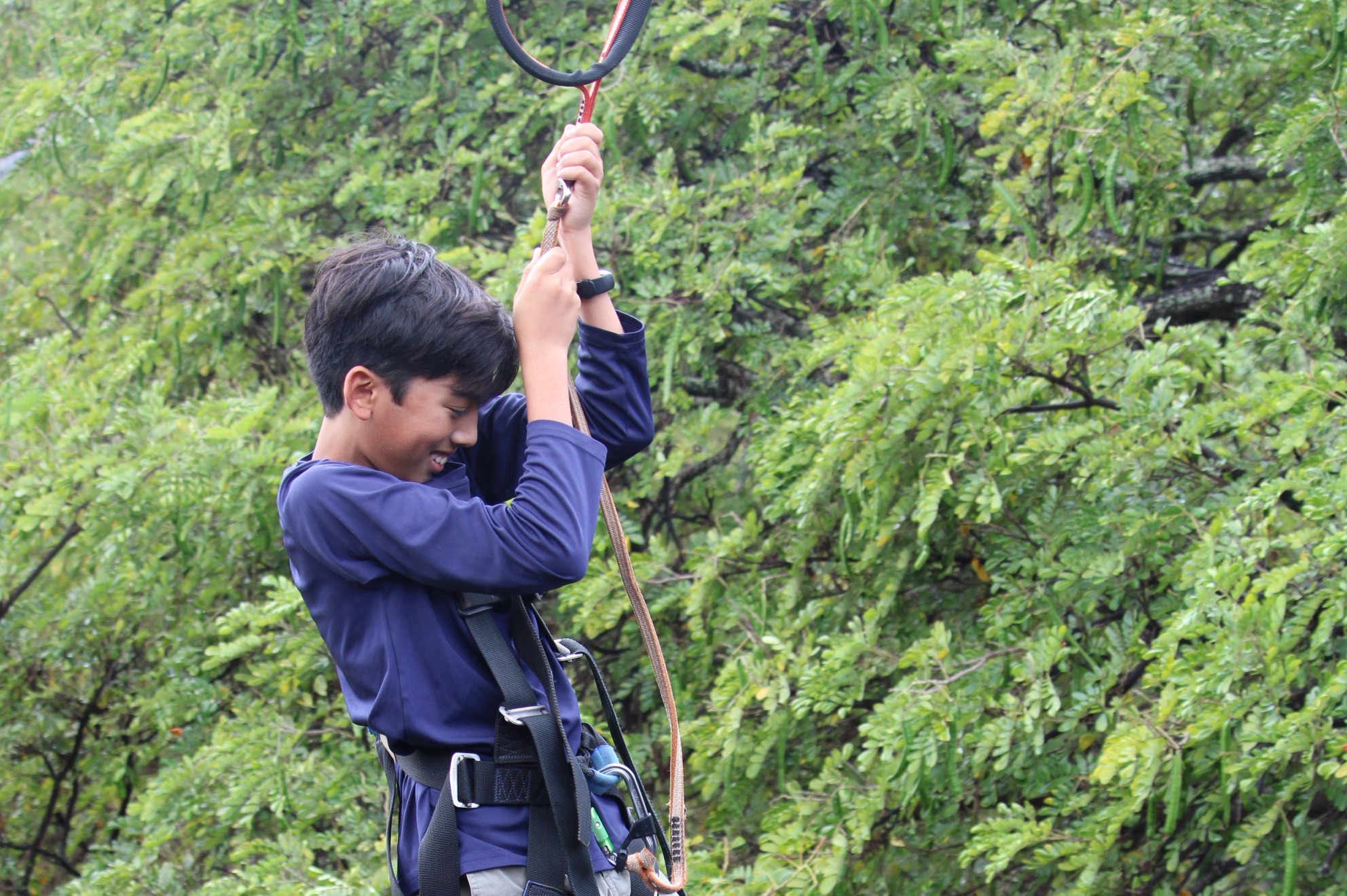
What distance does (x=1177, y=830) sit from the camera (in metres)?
3.04

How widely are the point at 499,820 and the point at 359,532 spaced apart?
0.43 metres

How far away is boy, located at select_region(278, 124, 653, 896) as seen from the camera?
1.70 m

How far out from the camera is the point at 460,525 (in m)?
1.69

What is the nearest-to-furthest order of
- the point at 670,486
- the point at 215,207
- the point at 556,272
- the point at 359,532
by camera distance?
the point at 359,532 < the point at 556,272 < the point at 670,486 < the point at 215,207

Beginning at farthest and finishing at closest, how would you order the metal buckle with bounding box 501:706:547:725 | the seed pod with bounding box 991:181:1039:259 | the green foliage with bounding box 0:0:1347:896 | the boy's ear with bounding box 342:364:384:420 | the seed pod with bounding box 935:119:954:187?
1. the seed pod with bounding box 935:119:954:187
2. the seed pod with bounding box 991:181:1039:259
3. the green foliage with bounding box 0:0:1347:896
4. the boy's ear with bounding box 342:364:384:420
5. the metal buckle with bounding box 501:706:547:725

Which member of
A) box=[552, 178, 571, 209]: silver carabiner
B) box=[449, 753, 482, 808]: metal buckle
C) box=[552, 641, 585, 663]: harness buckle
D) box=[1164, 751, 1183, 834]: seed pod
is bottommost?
box=[1164, 751, 1183, 834]: seed pod

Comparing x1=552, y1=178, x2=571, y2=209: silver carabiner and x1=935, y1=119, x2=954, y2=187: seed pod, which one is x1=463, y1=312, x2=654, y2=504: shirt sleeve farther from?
x1=935, y1=119, x2=954, y2=187: seed pod

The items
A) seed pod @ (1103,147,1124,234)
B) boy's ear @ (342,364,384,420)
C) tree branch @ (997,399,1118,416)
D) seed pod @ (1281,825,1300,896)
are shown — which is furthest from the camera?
seed pod @ (1103,147,1124,234)

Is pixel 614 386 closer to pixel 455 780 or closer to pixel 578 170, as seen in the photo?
pixel 578 170

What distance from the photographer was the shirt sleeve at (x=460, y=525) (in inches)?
66.1

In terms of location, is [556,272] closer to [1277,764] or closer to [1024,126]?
[1277,764]

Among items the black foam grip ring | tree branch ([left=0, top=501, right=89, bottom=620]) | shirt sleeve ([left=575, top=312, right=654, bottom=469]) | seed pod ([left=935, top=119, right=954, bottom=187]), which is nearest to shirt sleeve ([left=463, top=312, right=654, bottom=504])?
shirt sleeve ([left=575, top=312, right=654, bottom=469])

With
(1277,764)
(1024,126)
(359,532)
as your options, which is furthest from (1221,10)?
(359,532)

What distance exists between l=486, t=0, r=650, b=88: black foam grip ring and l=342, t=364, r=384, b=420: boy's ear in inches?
19.6
